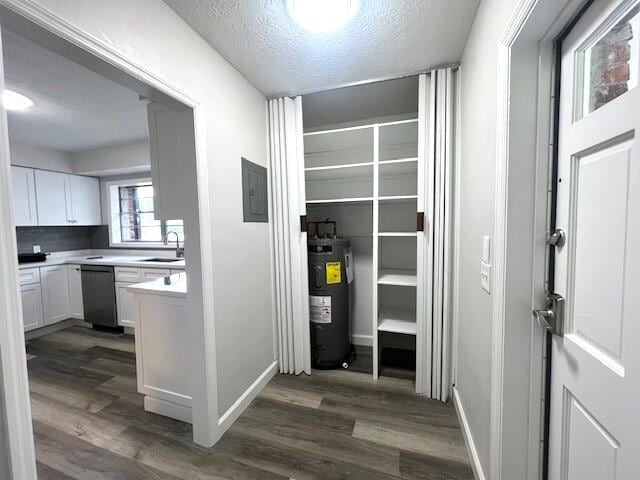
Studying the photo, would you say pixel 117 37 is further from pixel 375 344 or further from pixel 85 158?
pixel 85 158

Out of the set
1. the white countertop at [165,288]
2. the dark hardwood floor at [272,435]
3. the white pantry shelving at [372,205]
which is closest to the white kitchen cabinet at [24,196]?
the dark hardwood floor at [272,435]

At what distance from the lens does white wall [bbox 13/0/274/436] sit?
1.08 m

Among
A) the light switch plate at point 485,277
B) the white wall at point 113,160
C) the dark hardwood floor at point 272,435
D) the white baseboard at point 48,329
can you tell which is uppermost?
the white wall at point 113,160

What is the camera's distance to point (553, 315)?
91 centimetres

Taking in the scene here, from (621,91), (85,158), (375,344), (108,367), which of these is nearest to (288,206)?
(375,344)

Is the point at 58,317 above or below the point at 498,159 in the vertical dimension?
below

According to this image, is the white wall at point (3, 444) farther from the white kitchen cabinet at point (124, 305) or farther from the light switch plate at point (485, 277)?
the white kitchen cabinet at point (124, 305)

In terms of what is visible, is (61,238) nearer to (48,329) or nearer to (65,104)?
(48,329)

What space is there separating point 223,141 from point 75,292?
140 inches

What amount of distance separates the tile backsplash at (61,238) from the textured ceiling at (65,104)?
1.21 m

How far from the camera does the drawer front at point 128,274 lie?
10.5 ft

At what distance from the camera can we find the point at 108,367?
8.14ft

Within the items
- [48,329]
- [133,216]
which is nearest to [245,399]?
[48,329]

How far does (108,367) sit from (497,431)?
3193mm
